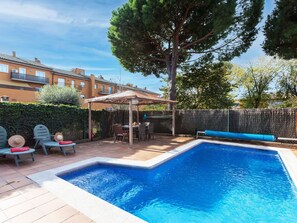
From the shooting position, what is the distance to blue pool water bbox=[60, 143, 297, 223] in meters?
3.15

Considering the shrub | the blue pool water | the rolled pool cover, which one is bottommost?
the blue pool water

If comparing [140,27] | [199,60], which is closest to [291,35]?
[199,60]

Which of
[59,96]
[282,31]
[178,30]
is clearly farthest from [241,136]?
[59,96]

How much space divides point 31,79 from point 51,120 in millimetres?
21958

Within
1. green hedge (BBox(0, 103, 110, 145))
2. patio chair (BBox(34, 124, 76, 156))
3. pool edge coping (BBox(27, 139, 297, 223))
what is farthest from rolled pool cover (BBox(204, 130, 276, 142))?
patio chair (BBox(34, 124, 76, 156))

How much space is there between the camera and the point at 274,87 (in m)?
18.9

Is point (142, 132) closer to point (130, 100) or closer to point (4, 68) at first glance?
point (130, 100)

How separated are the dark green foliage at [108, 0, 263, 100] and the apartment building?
323 inches

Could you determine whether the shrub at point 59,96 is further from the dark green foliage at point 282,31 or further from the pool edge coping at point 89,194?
the dark green foliage at point 282,31

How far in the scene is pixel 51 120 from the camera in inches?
305

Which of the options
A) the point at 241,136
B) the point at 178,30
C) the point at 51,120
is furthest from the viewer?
the point at 178,30

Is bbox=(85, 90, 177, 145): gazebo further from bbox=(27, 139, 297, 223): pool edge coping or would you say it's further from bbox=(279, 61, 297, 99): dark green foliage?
bbox=(279, 61, 297, 99): dark green foliage

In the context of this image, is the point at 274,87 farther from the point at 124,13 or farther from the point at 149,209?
the point at 149,209

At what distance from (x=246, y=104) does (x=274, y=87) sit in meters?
3.19
